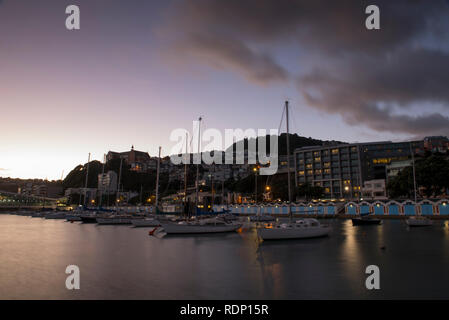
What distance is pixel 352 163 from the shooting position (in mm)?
144625

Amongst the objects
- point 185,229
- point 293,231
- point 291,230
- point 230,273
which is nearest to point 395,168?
point 293,231

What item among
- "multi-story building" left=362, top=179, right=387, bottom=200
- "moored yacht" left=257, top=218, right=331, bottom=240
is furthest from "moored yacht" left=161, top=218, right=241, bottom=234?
"multi-story building" left=362, top=179, right=387, bottom=200

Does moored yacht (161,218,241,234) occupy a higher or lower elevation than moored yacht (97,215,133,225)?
higher

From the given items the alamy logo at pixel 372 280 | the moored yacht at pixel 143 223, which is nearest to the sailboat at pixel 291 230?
the alamy logo at pixel 372 280

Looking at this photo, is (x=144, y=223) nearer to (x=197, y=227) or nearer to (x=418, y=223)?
(x=197, y=227)

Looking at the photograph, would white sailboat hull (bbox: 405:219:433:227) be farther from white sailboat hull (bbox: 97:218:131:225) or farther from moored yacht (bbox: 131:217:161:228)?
white sailboat hull (bbox: 97:218:131:225)

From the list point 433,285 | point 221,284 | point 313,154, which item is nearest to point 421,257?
point 433,285

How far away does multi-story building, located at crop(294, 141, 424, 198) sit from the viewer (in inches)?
5620

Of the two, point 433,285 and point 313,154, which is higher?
point 313,154

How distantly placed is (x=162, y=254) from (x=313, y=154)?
478 feet

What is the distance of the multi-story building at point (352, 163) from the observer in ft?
468

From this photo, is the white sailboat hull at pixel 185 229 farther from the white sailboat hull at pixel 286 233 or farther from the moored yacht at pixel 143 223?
the moored yacht at pixel 143 223
